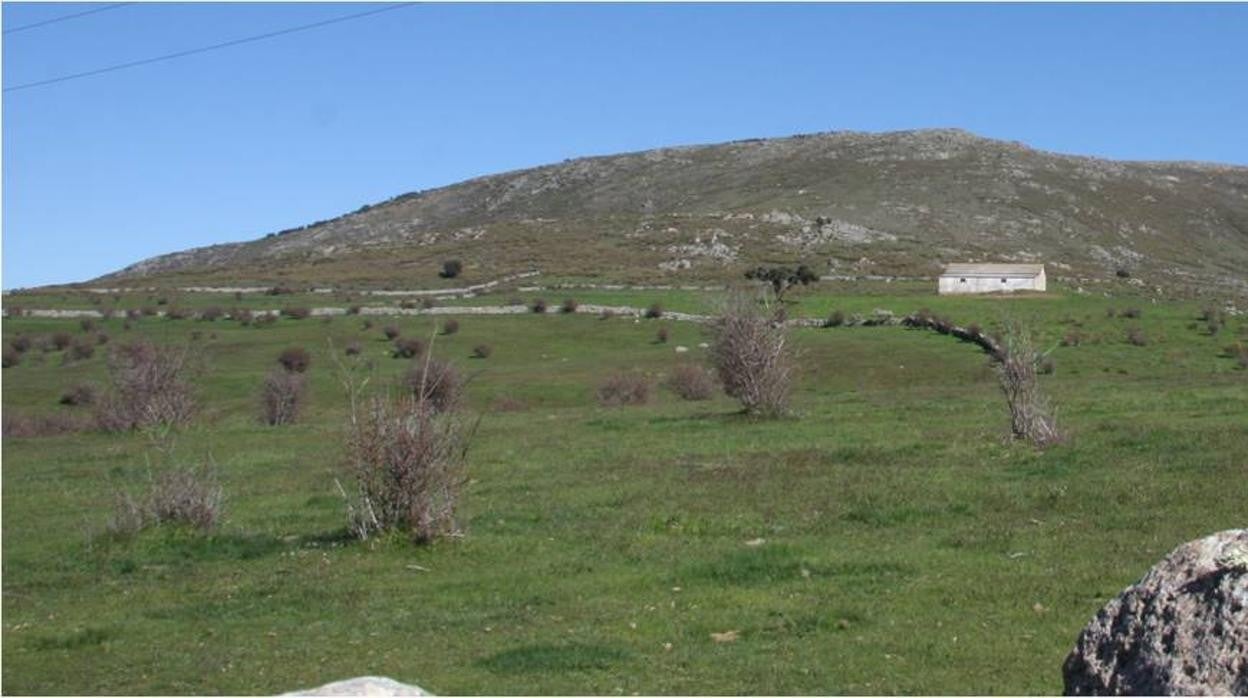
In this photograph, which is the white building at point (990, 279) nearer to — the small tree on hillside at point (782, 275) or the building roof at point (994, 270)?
the building roof at point (994, 270)

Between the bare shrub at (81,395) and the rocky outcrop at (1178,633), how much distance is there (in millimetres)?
48963

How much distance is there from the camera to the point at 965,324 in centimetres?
6675

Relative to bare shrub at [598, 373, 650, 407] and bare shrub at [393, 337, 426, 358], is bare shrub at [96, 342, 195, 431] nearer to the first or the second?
bare shrub at [598, 373, 650, 407]

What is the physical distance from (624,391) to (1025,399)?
2289 centimetres

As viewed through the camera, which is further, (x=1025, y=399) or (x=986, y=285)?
(x=986, y=285)

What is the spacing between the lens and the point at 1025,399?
83.0 ft

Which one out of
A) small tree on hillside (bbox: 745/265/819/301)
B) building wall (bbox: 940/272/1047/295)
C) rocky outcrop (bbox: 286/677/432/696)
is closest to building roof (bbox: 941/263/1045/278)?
building wall (bbox: 940/272/1047/295)

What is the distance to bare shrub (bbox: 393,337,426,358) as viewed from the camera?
62906mm

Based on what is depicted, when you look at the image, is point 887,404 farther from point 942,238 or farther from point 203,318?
point 942,238

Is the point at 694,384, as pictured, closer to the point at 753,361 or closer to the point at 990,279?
the point at 753,361

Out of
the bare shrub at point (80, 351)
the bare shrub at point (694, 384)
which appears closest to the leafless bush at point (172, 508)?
the bare shrub at point (694, 384)


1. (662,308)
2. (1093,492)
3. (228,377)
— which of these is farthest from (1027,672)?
(662,308)

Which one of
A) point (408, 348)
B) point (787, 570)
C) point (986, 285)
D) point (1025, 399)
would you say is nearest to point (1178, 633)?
point (787, 570)

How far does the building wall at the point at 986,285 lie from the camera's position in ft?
296
